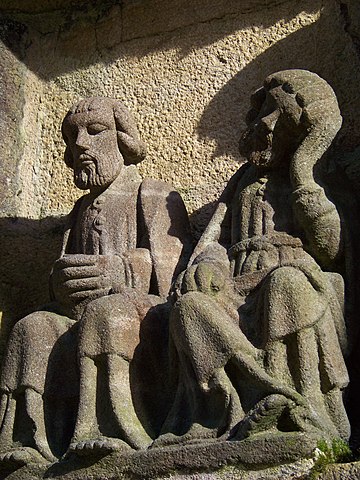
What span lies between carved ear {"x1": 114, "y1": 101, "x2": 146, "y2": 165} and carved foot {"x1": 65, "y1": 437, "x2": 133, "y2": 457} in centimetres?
148

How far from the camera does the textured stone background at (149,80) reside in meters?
5.86

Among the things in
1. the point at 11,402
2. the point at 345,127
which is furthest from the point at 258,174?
the point at 11,402

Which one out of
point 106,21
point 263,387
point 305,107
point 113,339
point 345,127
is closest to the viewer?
point 263,387

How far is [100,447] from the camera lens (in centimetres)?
437

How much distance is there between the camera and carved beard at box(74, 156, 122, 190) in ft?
17.5

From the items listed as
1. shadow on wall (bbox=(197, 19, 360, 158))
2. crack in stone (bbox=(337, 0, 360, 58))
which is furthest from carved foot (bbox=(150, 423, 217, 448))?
crack in stone (bbox=(337, 0, 360, 58))

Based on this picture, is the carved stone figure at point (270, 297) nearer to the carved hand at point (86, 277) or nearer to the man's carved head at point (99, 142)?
the carved hand at point (86, 277)

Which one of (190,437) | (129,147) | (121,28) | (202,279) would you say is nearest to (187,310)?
(202,279)

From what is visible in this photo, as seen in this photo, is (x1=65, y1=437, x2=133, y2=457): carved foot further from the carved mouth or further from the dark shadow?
the dark shadow

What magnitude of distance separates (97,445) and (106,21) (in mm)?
2739

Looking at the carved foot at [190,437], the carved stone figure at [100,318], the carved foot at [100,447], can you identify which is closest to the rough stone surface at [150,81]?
the carved stone figure at [100,318]

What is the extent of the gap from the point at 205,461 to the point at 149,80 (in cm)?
259

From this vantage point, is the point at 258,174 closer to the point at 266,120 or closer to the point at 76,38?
the point at 266,120

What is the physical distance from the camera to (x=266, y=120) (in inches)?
198
